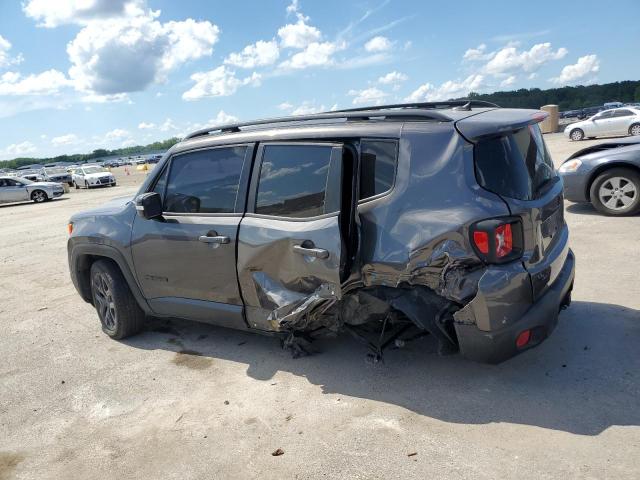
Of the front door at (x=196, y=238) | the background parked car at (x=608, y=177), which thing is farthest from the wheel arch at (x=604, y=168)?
the front door at (x=196, y=238)

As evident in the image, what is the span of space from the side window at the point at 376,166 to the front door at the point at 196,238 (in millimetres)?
996

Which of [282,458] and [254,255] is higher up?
[254,255]

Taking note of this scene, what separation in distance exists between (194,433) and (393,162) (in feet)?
7.03

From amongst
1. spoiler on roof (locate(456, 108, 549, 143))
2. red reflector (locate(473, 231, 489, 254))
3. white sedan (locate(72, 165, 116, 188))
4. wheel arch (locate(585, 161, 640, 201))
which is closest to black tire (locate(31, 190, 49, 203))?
white sedan (locate(72, 165, 116, 188))

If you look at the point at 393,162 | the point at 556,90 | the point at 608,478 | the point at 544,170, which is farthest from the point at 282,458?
the point at 556,90

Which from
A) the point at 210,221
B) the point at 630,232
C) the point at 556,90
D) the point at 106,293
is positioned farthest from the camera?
the point at 556,90

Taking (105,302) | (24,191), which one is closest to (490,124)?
(105,302)

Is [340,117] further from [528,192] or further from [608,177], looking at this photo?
[608,177]

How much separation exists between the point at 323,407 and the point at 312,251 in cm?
103

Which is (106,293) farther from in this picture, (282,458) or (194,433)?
(282,458)

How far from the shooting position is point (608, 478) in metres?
2.44

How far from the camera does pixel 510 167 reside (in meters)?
3.15

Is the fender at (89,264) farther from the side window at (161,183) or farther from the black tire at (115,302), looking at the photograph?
the side window at (161,183)

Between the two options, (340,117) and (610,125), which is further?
(610,125)
